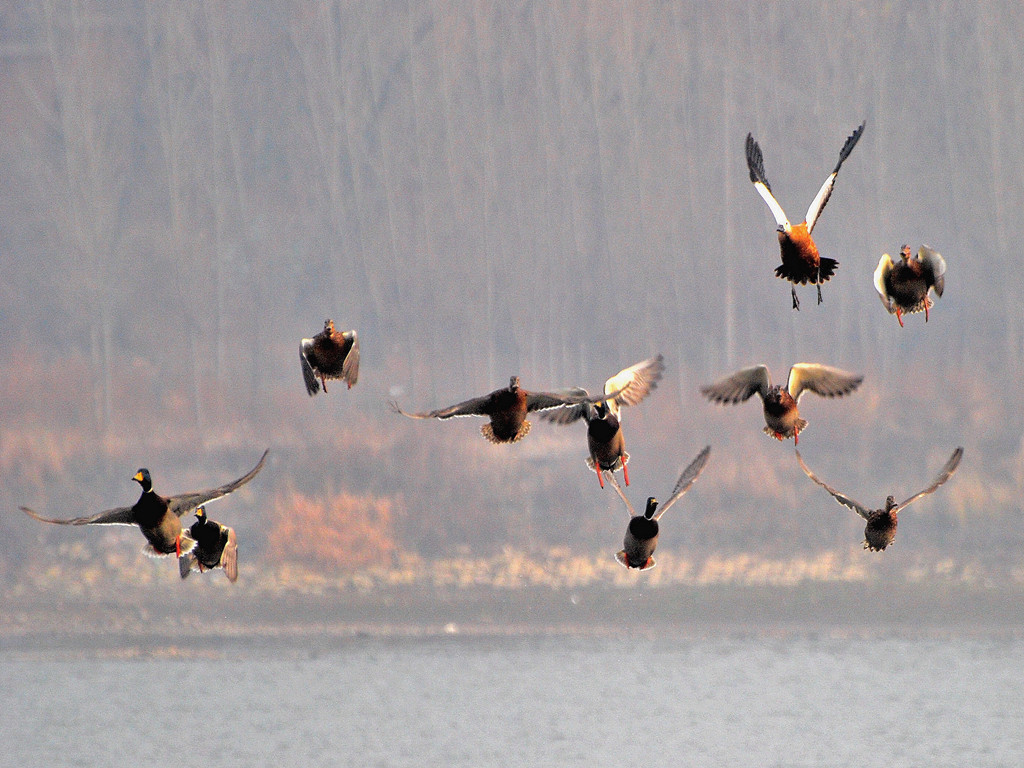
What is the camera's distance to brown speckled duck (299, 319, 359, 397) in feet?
18.0

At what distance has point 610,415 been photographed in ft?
18.8

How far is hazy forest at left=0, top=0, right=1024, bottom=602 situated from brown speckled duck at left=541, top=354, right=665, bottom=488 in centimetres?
1156

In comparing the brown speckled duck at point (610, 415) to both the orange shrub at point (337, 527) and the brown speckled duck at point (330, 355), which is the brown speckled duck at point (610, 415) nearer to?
the brown speckled duck at point (330, 355)

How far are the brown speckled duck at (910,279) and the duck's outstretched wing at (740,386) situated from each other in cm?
73

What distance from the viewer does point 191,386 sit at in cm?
1898

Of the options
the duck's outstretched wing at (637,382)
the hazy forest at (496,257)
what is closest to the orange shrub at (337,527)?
the hazy forest at (496,257)

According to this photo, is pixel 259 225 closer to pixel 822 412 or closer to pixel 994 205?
pixel 822 412

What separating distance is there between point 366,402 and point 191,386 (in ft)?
8.27

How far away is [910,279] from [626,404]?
4.84 ft

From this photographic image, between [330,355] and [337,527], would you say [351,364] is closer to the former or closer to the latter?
[330,355]

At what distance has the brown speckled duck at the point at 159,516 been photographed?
543 centimetres

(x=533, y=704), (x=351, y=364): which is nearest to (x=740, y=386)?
(x=351, y=364)

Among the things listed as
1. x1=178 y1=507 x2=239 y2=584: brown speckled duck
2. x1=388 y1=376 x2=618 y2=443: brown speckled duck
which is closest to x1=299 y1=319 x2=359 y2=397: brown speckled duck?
x1=388 y1=376 x2=618 y2=443: brown speckled duck

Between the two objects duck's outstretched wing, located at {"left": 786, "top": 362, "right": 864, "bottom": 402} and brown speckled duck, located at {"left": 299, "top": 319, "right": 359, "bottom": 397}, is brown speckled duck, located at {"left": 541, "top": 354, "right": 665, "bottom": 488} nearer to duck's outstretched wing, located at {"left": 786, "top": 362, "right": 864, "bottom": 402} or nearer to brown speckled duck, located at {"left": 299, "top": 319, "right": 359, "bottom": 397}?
duck's outstretched wing, located at {"left": 786, "top": 362, "right": 864, "bottom": 402}
